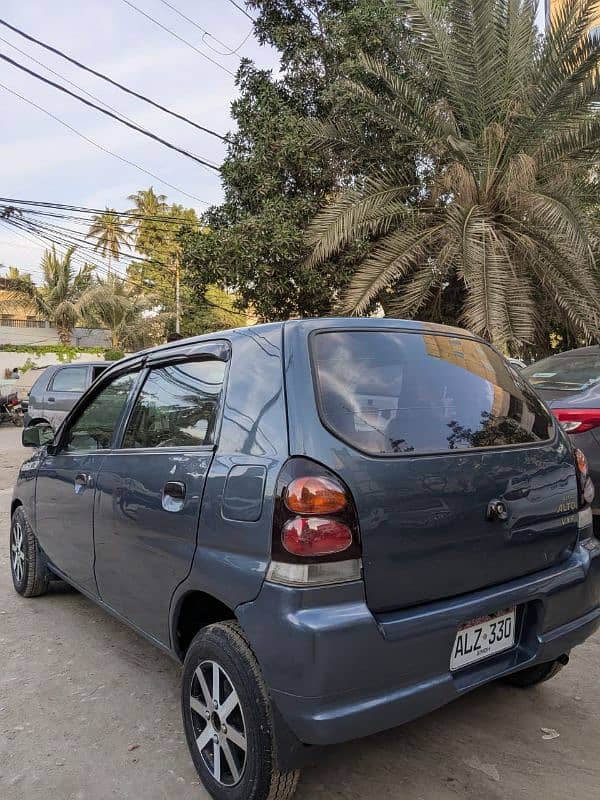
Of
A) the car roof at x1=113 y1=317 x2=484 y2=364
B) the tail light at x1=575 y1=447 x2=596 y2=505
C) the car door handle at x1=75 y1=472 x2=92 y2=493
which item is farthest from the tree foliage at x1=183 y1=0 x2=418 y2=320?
the tail light at x1=575 y1=447 x2=596 y2=505

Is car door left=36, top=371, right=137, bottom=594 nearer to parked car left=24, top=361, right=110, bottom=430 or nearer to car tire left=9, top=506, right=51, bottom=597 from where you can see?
car tire left=9, top=506, right=51, bottom=597

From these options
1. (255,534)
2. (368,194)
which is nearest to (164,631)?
(255,534)

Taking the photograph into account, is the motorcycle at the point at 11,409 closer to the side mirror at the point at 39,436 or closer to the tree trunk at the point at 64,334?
the side mirror at the point at 39,436

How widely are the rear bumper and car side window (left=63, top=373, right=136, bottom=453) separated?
1.56 m

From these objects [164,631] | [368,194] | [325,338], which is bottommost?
[164,631]

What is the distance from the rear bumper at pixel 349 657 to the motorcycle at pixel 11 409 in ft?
57.4

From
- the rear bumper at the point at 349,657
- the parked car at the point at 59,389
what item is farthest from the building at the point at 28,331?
the rear bumper at the point at 349,657

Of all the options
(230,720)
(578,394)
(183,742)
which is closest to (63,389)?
(578,394)

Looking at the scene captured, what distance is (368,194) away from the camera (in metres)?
10.9

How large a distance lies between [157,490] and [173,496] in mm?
144

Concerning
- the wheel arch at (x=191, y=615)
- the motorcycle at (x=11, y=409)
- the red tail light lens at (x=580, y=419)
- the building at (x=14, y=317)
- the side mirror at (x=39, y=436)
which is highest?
the building at (x=14, y=317)

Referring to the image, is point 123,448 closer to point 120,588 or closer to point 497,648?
point 120,588

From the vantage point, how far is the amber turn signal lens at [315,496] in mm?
2002

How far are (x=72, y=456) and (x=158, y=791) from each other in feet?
5.91
